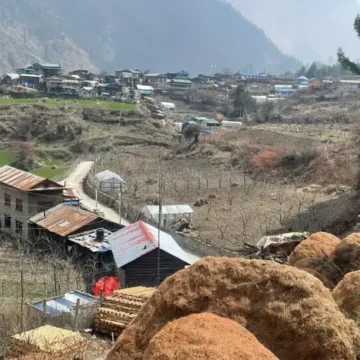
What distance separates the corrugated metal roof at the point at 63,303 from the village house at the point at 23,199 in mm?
11626

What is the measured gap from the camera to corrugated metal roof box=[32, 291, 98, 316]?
12070 mm

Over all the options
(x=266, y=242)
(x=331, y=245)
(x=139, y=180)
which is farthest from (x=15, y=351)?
(x=139, y=180)

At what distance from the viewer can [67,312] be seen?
11.7 metres

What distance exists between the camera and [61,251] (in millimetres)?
20812

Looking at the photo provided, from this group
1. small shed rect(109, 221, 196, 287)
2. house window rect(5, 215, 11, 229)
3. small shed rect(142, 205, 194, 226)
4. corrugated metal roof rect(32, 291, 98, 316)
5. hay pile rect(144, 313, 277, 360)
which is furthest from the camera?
house window rect(5, 215, 11, 229)

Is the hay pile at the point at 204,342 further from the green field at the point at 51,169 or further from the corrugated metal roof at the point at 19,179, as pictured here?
the green field at the point at 51,169

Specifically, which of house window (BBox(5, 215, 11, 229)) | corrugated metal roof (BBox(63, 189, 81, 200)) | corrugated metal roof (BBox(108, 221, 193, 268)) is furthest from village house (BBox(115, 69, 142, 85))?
corrugated metal roof (BBox(108, 221, 193, 268))

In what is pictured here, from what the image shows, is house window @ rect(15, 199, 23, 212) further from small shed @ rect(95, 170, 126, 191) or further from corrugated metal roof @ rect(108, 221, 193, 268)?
small shed @ rect(95, 170, 126, 191)

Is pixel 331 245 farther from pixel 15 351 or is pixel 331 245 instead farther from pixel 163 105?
pixel 163 105

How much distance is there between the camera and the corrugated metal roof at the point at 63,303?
12070 millimetres

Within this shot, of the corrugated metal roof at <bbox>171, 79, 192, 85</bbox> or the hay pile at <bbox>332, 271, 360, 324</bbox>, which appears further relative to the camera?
the corrugated metal roof at <bbox>171, 79, 192, 85</bbox>

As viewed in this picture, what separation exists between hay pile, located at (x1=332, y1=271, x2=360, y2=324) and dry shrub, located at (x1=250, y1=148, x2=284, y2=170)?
105ft

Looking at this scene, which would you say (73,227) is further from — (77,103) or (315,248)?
(77,103)

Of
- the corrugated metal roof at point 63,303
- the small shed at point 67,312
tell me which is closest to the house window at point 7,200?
the corrugated metal roof at point 63,303
